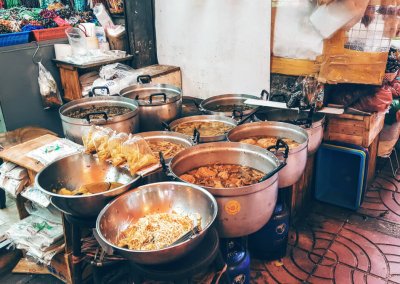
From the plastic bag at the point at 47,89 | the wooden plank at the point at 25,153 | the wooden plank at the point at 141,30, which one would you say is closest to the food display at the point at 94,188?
the wooden plank at the point at 25,153

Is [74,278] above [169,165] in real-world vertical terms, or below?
below

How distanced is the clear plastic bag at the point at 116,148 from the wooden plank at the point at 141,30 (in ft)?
10.3

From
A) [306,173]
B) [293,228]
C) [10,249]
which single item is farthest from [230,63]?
[10,249]

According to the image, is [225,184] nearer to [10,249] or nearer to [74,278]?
[74,278]

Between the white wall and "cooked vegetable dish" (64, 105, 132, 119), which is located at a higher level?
the white wall

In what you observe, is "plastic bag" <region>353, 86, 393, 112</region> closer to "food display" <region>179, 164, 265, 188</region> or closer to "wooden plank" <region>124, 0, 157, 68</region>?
"food display" <region>179, 164, 265, 188</region>

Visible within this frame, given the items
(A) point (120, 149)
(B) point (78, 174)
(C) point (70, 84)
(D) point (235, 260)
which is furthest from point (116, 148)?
(C) point (70, 84)

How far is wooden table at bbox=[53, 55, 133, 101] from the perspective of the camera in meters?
4.90

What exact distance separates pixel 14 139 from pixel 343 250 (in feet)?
12.8

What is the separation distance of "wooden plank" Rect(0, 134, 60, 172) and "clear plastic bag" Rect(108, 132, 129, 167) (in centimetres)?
69

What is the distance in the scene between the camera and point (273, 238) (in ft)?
11.3

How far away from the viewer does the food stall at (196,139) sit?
2355 mm

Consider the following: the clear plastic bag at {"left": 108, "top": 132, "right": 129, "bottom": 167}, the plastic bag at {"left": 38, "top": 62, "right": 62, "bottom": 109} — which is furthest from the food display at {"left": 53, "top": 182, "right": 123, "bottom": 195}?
the plastic bag at {"left": 38, "top": 62, "right": 62, "bottom": 109}

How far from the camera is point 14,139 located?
4.39m
